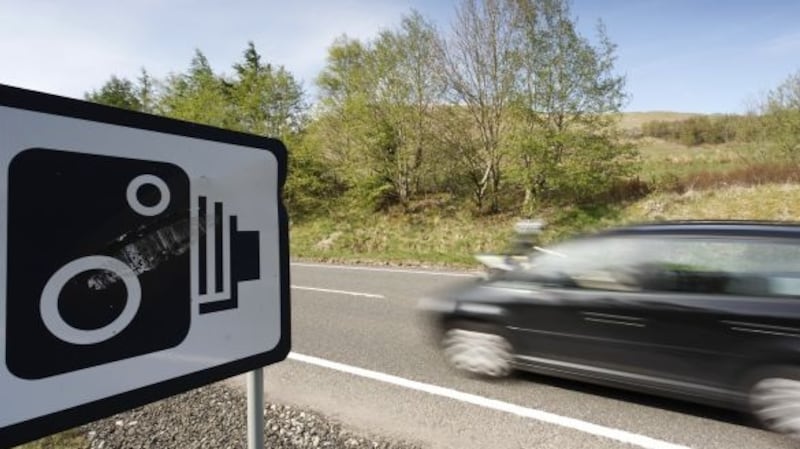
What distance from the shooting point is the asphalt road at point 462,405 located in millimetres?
3746

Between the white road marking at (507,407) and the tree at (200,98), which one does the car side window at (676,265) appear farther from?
the tree at (200,98)

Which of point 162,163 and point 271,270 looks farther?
point 271,270

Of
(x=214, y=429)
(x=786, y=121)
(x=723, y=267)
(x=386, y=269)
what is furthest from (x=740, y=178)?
(x=214, y=429)

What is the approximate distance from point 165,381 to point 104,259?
0.32 metres

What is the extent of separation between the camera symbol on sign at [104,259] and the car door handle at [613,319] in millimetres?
3933

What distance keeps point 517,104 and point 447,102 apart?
3182 millimetres

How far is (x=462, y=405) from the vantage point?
4.40 metres

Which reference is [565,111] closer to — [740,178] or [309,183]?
[740,178]

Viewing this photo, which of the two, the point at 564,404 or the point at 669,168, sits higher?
the point at 669,168

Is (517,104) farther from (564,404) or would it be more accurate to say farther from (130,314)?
(130,314)

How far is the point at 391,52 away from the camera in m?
20.1

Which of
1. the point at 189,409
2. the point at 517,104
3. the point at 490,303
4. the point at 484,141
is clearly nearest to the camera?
the point at 189,409

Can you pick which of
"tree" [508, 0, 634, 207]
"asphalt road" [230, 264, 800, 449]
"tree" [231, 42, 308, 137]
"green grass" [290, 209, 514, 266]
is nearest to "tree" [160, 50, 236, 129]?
"tree" [231, 42, 308, 137]

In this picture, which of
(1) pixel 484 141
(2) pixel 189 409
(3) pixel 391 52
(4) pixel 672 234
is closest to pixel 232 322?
(2) pixel 189 409
